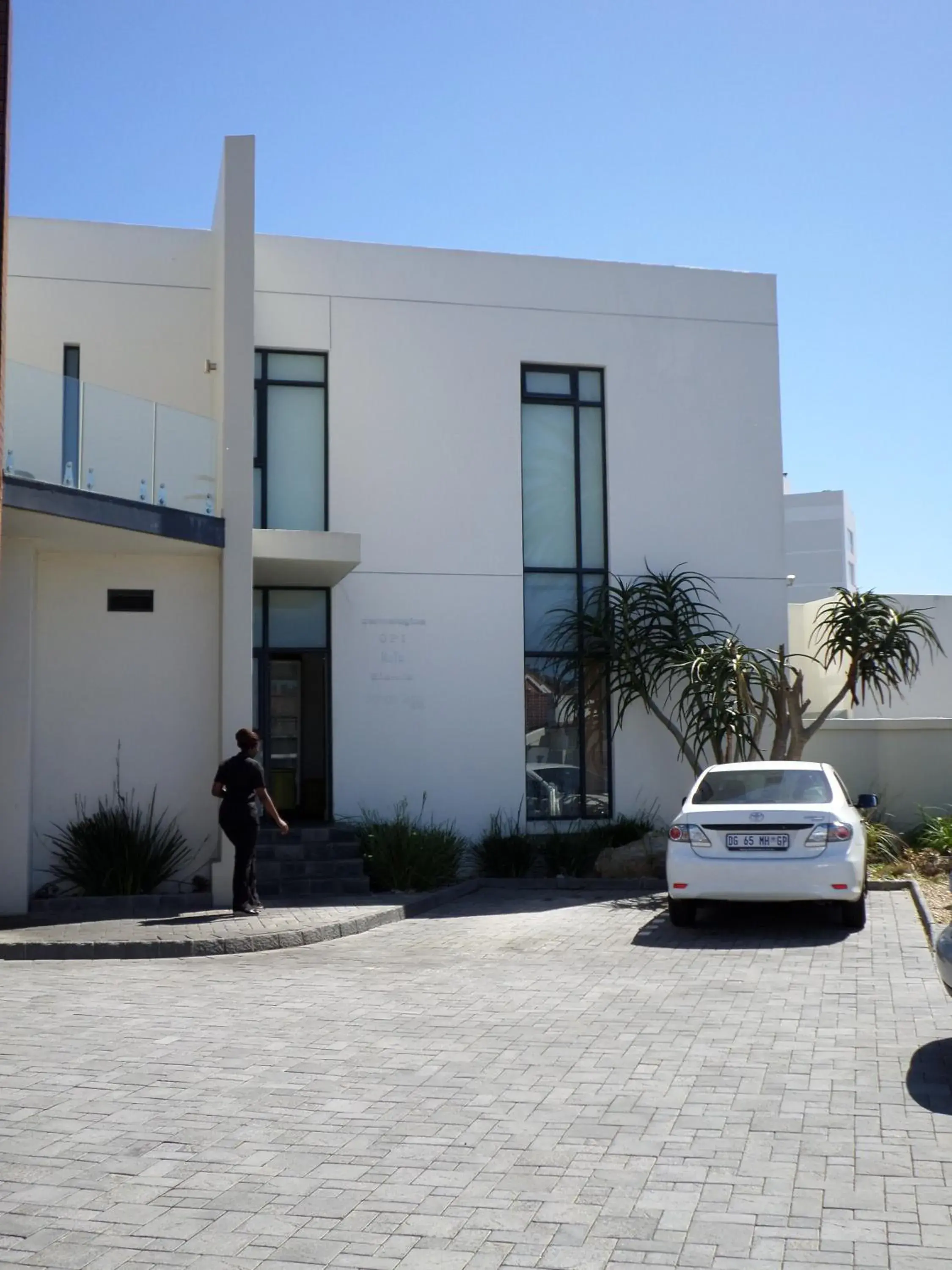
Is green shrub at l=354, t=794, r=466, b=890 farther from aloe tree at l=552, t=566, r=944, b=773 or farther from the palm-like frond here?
the palm-like frond

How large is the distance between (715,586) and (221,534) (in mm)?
7383

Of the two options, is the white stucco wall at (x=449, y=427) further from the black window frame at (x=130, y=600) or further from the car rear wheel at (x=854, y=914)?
the car rear wheel at (x=854, y=914)

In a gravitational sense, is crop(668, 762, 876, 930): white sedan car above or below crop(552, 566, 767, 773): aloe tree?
below

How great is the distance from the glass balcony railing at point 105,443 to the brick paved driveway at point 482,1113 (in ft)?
15.3

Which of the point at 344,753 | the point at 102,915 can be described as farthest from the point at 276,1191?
the point at 344,753

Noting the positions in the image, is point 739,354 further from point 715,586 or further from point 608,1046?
point 608,1046

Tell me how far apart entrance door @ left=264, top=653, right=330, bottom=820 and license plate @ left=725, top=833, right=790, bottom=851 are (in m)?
7.25

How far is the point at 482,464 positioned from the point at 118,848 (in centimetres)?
697

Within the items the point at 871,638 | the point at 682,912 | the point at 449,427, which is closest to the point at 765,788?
the point at 682,912

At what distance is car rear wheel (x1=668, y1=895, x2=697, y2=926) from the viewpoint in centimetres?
1145

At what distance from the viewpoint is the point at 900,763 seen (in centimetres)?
1819

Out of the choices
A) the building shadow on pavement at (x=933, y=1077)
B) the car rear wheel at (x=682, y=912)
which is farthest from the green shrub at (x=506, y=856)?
the building shadow on pavement at (x=933, y=1077)

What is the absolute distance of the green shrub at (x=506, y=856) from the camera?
15922mm

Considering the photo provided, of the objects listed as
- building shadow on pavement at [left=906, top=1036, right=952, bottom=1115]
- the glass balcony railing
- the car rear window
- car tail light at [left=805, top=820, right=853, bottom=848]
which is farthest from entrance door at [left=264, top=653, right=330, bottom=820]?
building shadow on pavement at [left=906, top=1036, right=952, bottom=1115]
